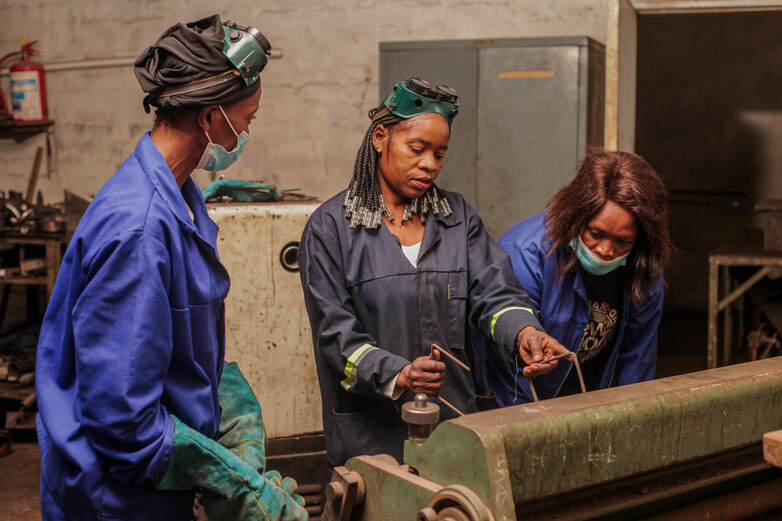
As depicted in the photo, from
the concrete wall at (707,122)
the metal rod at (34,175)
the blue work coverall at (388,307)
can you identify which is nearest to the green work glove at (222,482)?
the blue work coverall at (388,307)

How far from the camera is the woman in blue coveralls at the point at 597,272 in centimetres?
180

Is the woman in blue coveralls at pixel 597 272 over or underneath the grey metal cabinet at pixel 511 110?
underneath

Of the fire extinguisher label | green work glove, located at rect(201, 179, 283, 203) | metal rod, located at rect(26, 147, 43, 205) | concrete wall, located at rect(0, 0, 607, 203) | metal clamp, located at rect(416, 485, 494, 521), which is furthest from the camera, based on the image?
metal rod, located at rect(26, 147, 43, 205)

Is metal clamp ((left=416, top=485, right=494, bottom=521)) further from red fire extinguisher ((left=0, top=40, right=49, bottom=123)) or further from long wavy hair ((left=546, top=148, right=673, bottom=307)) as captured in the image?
red fire extinguisher ((left=0, top=40, right=49, bottom=123))

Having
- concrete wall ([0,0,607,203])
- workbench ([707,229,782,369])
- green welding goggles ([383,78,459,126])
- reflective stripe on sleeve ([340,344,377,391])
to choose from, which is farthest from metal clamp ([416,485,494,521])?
concrete wall ([0,0,607,203])

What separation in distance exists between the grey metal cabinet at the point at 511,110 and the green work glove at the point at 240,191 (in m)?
1.09

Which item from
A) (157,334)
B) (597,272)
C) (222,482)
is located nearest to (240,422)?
(222,482)

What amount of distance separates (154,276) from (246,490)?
39 centimetres

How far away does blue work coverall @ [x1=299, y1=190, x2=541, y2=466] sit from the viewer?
174cm

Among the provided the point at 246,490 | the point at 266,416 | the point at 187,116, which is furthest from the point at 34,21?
the point at 246,490

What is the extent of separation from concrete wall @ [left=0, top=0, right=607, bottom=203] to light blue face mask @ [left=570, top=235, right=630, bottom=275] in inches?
96.9

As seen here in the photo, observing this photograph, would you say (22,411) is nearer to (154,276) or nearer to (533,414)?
(154,276)

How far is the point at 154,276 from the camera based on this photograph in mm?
1151

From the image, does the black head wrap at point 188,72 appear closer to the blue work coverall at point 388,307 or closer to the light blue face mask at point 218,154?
the light blue face mask at point 218,154
